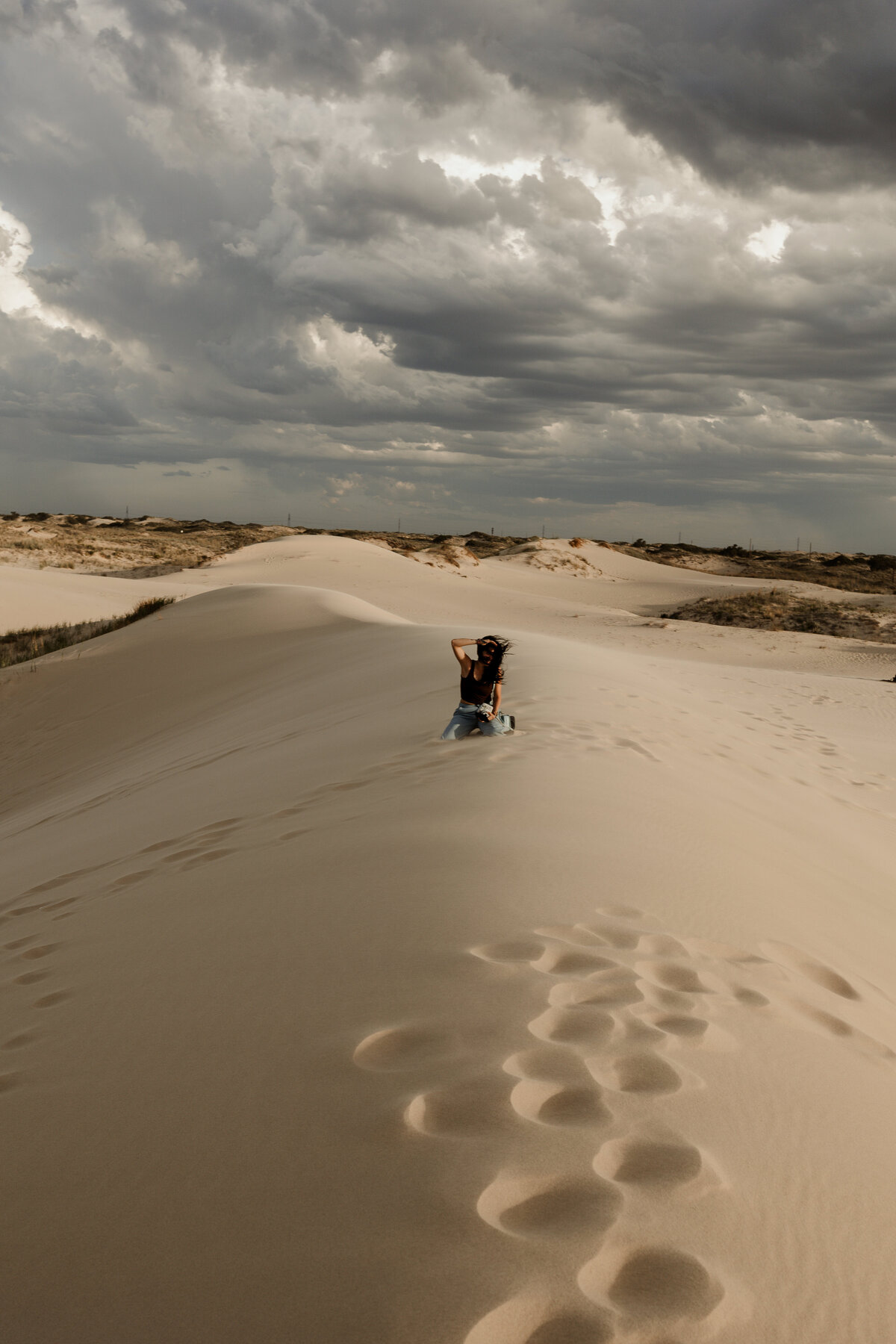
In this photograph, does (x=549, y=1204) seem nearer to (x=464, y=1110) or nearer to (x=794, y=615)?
(x=464, y=1110)

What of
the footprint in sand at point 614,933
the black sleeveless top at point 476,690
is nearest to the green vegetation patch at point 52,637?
the black sleeveless top at point 476,690

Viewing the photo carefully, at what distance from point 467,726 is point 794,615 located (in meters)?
27.9

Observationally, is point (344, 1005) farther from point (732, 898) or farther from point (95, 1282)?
point (732, 898)

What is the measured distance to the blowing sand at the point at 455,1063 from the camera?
1506 mm

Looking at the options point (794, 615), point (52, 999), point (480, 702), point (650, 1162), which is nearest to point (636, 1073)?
point (650, 1162)

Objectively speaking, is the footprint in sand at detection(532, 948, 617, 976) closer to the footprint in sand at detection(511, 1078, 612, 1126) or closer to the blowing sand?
the blowing sand

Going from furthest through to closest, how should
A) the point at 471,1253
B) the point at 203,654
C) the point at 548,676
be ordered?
1. the point at 203,654
2. the point at 548,676
3. the point at 471,1253

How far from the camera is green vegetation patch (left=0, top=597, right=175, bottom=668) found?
1736cm

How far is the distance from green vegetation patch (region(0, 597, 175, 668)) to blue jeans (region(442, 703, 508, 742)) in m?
12.4

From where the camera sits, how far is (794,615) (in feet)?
103

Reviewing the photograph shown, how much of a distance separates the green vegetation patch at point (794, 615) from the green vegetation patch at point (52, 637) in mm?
19703

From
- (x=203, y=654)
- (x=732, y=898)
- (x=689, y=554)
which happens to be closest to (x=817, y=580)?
(x=689, y=554)

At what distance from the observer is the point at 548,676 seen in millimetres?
9016

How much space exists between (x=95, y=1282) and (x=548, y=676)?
302 inches
